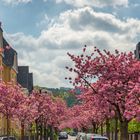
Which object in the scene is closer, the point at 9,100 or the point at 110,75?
the point at 110,75

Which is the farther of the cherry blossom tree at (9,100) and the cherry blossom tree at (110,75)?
the cherry blossom tree at (9,100)

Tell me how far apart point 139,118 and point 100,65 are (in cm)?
471

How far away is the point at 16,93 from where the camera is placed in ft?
165

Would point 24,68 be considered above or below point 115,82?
above

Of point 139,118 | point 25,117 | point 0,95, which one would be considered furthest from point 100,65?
point 25,117

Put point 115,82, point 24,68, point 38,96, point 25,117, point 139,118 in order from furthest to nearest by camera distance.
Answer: point 24,68 < point 38,96 < point 25,117 < point 115,82 < point 139,118

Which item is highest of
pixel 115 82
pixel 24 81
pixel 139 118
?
pixel 24 81

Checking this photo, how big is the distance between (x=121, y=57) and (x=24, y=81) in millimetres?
74182

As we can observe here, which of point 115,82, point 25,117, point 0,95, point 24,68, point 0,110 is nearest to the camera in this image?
point 115,82

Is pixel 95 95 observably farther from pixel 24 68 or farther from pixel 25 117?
pixel 24 68

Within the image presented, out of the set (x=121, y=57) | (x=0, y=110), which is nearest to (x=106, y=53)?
(x=121, y=57)

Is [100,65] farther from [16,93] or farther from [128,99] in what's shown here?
[16,93]

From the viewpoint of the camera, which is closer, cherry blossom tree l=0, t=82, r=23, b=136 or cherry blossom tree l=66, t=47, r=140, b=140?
cherry blossom tree l=66, t=47, r=140, b=140

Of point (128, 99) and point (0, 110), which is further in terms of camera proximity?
point (0, 110)
